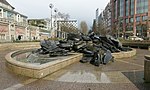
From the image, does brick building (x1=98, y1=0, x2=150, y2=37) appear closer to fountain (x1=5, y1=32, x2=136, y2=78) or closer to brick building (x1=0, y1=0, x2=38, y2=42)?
brick building (x1=0, y1=0, x2=38, y2=42)

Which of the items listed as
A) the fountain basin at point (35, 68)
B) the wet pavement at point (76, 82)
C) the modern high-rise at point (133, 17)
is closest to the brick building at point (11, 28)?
the fountain basin at point (35, 68)

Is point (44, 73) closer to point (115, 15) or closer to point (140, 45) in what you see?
point (140, 45)

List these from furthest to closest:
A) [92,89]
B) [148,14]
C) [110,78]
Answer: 1. [148,14]
2. [110,78]
3. [92,89]

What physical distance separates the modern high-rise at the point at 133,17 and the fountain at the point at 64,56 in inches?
2156

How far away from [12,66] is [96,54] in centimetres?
473

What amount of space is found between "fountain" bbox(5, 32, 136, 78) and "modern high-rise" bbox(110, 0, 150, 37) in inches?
2156

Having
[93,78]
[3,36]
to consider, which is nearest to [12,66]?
[93,78]

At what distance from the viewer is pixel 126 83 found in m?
7.11

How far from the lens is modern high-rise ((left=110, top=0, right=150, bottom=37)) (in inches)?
2886

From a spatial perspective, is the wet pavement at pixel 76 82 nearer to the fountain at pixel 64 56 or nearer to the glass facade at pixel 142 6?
the fountain at pixel 64 56

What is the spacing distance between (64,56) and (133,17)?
70.7 metres

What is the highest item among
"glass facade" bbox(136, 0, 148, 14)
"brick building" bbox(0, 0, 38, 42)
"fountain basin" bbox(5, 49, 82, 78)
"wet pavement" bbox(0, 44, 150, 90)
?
"glass facade" bbox(136, 0, 148, 14)

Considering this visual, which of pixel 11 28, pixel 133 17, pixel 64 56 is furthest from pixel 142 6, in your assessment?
pixel 64 56

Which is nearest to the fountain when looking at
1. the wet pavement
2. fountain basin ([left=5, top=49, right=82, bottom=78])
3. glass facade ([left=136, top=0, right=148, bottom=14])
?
fountain basin ([left=5, top=49, right=82, bottom=78])
